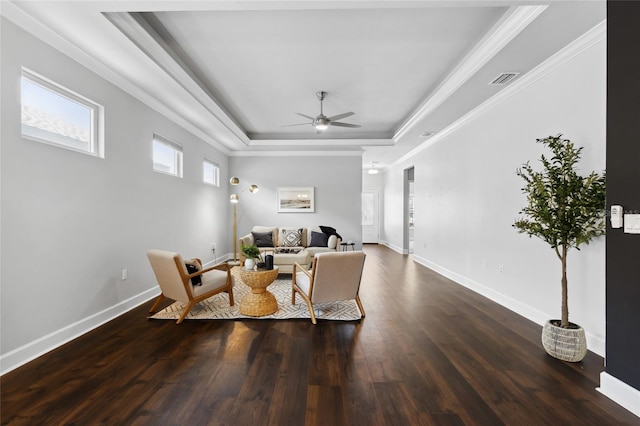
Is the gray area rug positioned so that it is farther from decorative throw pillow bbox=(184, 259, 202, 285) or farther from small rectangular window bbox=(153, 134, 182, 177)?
small rectangular window bbox=(153, 134, 182, 177)

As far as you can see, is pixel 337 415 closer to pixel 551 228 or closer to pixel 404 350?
pixel 404 350

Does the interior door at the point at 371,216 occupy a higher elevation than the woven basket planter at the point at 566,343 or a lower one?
higher

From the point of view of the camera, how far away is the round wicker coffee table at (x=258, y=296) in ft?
11.5

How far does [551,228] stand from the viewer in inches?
103

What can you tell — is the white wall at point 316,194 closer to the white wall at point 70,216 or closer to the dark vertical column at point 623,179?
the white wall at point 70,216

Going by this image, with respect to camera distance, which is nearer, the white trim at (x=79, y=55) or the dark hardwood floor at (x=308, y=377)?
the dark hardwood floor at (x=308, y=377)

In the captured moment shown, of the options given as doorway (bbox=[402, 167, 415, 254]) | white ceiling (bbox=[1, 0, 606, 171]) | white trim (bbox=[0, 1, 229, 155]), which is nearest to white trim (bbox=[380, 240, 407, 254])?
doorway (bbox=[402, 167, 415, 254])

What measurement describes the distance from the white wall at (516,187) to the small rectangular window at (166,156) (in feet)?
16.5

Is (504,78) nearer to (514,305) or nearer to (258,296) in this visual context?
(514,305)

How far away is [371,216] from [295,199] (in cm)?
456

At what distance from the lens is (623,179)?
1.99 m

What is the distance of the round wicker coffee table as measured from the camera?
11.5 ft

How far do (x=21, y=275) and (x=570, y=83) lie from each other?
5.40 metres

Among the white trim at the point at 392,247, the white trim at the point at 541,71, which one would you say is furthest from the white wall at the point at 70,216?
the white trim at the point at 392,247
